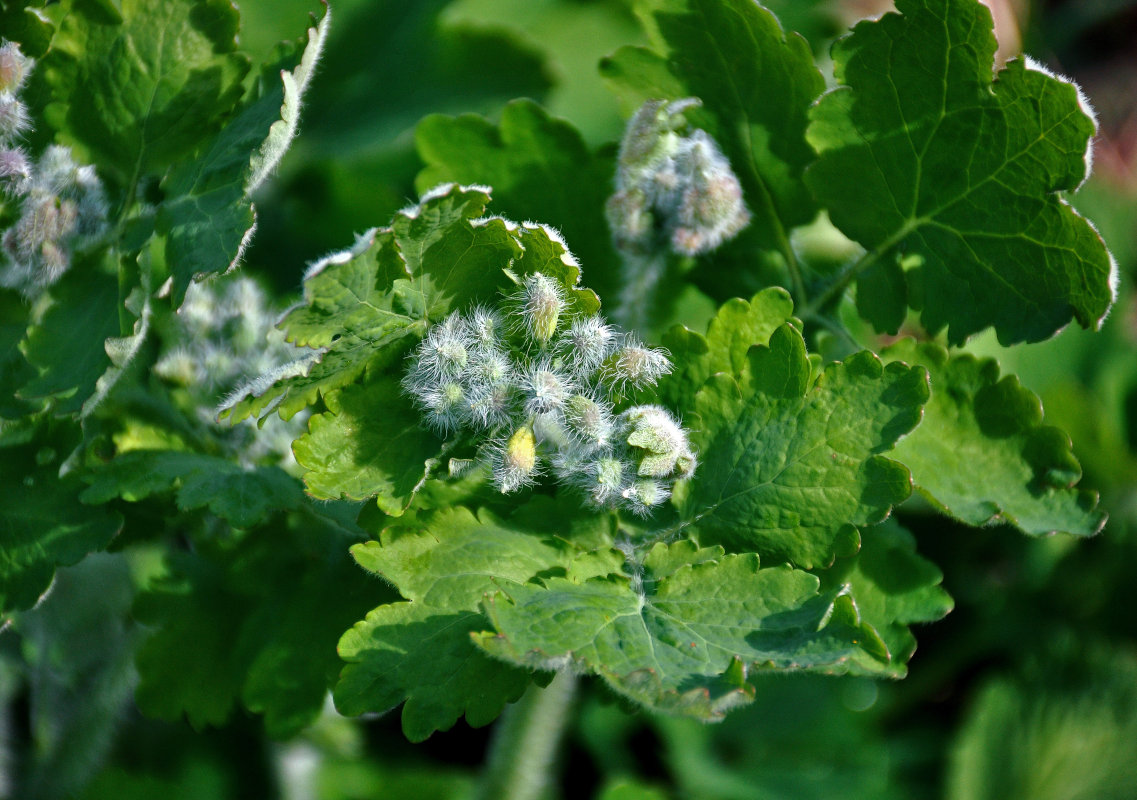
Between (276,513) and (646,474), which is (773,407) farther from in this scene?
(276,513)

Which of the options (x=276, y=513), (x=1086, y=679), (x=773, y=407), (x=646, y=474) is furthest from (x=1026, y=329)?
(x=1086, y=679)

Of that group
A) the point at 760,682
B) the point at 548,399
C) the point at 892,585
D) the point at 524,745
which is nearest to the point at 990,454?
the point at 892,585

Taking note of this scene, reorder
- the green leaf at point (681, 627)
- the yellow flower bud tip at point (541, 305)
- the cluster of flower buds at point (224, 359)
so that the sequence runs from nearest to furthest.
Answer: the green leaf at point (681, 627) → the yellow flower bud tip at point (541, 305) → the cluster of flower buds at point (224, 359)

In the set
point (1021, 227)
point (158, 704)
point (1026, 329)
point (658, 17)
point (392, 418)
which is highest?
point (658, 17)

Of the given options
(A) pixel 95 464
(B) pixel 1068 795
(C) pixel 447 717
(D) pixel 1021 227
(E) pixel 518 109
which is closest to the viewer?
(C) pixel 447 717

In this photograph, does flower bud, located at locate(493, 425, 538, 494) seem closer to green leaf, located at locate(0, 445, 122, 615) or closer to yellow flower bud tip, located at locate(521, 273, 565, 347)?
yellow flower bud tip, located at locate(521, 273, 565, 347)

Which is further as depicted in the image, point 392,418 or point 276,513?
point 276,513

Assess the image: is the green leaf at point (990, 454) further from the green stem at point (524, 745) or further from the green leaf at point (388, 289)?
the green stem at point (524, 745)

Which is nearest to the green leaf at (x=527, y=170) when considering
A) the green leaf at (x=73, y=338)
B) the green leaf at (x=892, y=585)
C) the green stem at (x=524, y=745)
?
the green leaf at (x=73, y=338)
